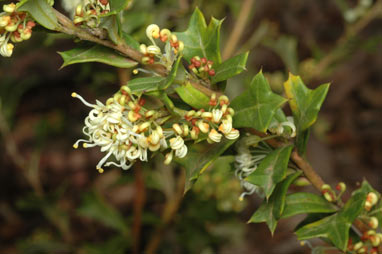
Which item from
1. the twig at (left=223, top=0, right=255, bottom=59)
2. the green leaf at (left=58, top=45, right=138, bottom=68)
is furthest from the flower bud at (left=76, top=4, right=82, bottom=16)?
the twig at (left=223, top=0, right=255, bottom=59)

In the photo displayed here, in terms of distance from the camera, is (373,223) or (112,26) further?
(373,223)

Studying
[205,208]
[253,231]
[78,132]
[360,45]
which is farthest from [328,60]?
[78,132]

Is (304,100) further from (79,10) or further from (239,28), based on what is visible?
(239,28)

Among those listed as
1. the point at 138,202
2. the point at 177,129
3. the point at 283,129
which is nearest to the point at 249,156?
the point at 283,129

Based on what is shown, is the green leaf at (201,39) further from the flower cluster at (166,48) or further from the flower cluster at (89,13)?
the flower cluster at (89,13)

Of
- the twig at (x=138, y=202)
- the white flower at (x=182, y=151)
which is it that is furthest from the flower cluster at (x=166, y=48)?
the twig at (x=138, y=202)

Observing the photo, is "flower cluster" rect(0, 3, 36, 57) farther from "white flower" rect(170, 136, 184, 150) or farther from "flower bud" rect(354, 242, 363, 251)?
"flower bud" rect(354, 242, 363, 251)
